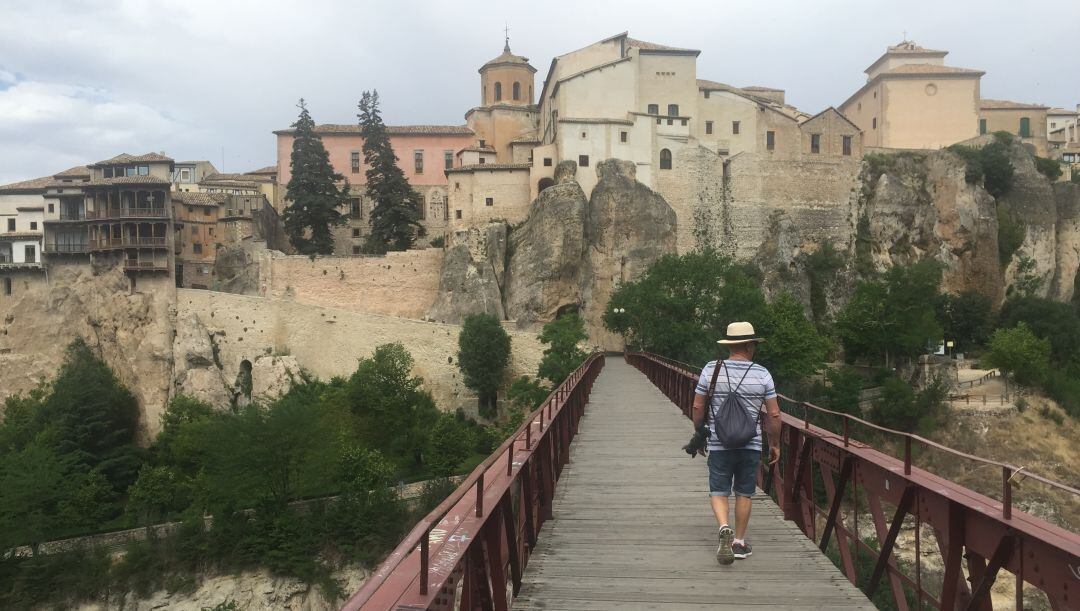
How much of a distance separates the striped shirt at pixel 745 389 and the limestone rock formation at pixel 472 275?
113 ft

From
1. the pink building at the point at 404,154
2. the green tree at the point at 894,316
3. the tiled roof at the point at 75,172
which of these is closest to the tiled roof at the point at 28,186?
the tiled roof at the point at 75,172

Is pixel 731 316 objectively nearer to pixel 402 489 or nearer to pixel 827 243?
pixel 402 489

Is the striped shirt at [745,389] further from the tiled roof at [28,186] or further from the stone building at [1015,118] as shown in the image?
the stone building at [1015,118]

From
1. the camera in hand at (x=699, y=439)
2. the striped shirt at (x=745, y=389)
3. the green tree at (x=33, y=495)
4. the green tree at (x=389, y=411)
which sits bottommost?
the green tree at (x=33, y=495)

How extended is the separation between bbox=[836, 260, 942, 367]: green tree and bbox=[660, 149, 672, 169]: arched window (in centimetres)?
1271

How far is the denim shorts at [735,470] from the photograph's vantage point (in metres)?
5.85

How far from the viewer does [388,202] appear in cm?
4559

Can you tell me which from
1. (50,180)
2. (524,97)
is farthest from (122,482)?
(524,97)

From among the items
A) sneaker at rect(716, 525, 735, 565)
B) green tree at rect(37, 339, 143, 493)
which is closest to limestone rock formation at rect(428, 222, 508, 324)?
green tree at rect(37, 339, 143, 493)

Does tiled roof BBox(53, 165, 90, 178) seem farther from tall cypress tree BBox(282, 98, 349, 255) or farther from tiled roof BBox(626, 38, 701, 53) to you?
tiled roof BBox(626, 38, 701, 53)

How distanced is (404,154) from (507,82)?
8.88 meters

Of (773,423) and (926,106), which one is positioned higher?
(926,106)

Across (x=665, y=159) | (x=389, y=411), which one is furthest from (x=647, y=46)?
(x=389, y=411)

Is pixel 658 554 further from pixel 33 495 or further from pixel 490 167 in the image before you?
pixel 490 167
